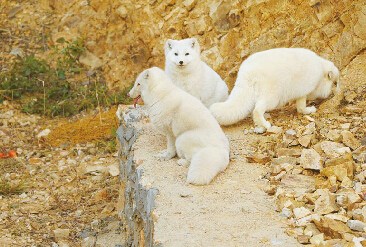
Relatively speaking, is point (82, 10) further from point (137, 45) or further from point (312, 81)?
point (312, 81)

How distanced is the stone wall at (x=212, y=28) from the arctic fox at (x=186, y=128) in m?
2.96

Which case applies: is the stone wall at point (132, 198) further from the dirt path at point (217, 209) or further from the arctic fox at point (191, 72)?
the arctic fox at point (191, 72)

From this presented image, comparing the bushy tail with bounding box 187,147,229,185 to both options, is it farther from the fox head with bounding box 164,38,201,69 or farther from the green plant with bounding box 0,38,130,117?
the green plant with bounding box 0,38,130,117

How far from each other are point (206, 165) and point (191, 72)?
2187mm

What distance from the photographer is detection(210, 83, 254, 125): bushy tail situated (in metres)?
6.69

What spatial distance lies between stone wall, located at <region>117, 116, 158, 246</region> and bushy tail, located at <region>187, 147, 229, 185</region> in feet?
1.18

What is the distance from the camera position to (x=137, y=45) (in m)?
10.4

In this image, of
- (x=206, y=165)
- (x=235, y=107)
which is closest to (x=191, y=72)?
(x=235, y=107)

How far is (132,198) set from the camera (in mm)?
6359

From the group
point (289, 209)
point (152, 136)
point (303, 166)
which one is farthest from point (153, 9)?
point (289, 209)

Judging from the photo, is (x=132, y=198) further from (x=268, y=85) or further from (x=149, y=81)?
(x=268, y=85)

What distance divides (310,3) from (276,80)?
2277 millimetres

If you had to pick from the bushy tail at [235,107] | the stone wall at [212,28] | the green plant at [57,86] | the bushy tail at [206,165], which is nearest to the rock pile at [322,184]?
the bushy tail at [206,165]

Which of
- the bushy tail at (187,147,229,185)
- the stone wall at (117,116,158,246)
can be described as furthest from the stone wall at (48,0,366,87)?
the bushy tail at (187,147,229,185)
